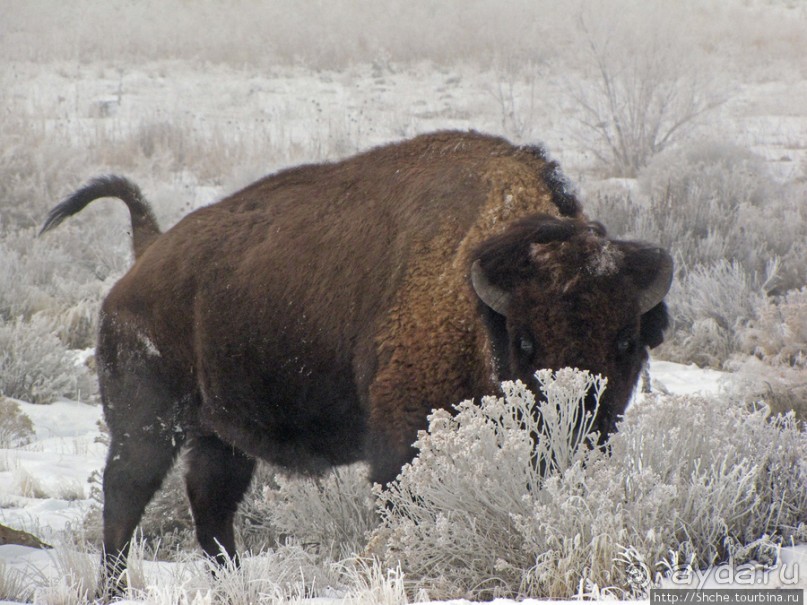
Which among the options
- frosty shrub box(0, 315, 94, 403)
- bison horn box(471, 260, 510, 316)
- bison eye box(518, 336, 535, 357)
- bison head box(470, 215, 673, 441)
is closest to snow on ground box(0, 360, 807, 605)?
frosty shrub box(0, 315, 94, 403)

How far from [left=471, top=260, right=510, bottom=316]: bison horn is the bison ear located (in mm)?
439

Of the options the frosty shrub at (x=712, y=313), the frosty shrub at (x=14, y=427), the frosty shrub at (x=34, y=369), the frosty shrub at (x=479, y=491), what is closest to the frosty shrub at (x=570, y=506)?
the frosty shrub at (x=479, y=491)

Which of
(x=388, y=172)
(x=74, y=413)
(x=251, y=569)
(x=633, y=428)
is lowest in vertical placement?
(x=74, y=413)

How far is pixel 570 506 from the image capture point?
9.61ft

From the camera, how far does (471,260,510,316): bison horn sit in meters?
3.35

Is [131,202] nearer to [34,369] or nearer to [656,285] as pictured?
[656,285]

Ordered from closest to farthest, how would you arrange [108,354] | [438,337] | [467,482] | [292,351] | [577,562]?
[577,562] < [467,482] < [438,337] < [292,351] < [108,354]

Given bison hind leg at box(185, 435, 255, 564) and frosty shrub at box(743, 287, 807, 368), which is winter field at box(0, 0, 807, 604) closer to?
frosty shrub at box(743, 287, 807, 368)

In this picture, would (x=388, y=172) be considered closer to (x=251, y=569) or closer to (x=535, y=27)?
(x=251, y=569)

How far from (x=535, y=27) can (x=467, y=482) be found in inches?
959

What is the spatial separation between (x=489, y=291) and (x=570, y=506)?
805 mm

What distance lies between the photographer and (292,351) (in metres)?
4.12

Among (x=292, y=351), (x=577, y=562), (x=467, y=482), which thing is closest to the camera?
(x=577, y=562)

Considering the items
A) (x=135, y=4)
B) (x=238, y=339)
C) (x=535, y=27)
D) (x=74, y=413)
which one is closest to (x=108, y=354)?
(x=238, y=339)
